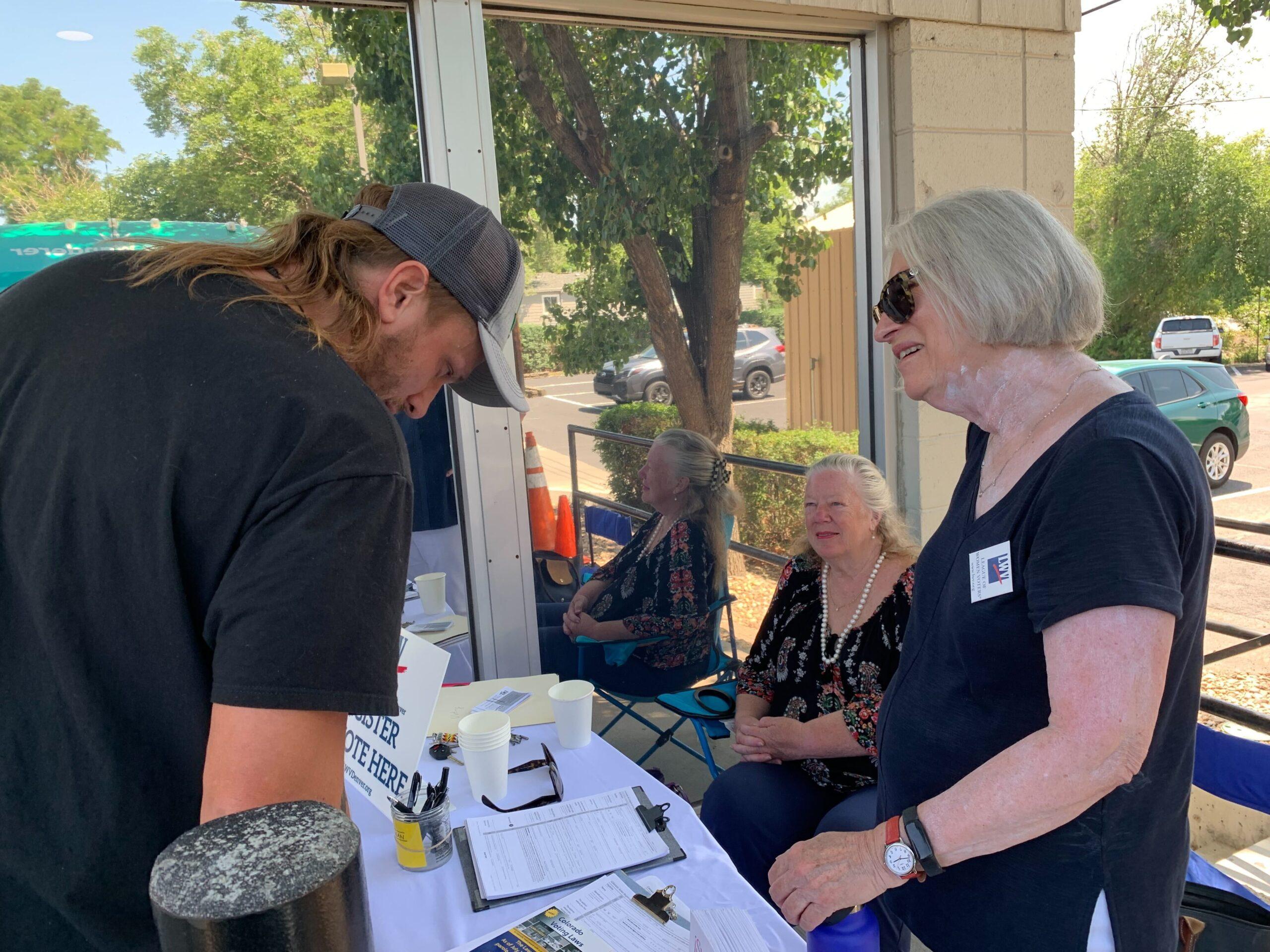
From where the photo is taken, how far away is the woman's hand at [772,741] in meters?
2.37

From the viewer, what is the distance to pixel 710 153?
2.89m

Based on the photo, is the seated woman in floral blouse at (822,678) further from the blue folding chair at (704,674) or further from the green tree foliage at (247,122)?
the green tree foliage at (247,122)

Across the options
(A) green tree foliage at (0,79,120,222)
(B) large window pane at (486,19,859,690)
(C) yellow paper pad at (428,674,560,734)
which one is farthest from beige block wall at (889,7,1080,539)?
(A) green tree foliage at (0,79,120,222)

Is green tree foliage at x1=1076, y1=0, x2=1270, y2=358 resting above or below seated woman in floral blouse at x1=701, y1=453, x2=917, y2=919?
above

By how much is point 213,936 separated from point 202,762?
0.47m

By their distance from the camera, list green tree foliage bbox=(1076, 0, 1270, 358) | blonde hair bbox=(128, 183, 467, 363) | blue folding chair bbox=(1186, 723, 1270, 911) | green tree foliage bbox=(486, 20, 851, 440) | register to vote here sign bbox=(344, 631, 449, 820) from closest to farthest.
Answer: blonde hair bbox=(128, 183, 467, 363) < register to vote here sign bbox=(344, 631, 449, 820) < blue folding chair bbox=(1186, 723, 1270, 911) < green tree foliage bbox=(486, 20, 851, 440) < green tree foliage bbox=(1076, 0, 1270, 358)

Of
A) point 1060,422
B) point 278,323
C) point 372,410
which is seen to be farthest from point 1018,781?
point 278,323

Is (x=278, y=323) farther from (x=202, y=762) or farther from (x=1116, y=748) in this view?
(x=1116, y=748)

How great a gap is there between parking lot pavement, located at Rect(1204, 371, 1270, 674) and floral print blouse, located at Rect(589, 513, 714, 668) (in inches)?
79.9

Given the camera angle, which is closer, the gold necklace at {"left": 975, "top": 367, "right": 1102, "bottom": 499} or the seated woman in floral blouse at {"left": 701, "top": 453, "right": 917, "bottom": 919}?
the gold necklace at {"left": 975, "top": 367, "right": 1102, "bottom": 499}

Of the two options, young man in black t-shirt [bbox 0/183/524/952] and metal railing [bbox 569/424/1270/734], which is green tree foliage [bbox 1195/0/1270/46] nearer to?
metal railing [bbox 569/424/1270/734]

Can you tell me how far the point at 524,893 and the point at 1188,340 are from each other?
82.3 ft

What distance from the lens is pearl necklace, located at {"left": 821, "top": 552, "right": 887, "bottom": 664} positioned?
2.44 m

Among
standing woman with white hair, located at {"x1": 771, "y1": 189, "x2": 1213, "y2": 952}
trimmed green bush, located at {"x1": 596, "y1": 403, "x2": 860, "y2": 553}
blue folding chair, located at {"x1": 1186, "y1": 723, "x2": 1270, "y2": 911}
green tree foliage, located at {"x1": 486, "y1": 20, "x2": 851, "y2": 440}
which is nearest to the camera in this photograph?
standing woman with white hair, located at {"x1": 771, "y1": 189, "x2": 1213, "y2": 952}
